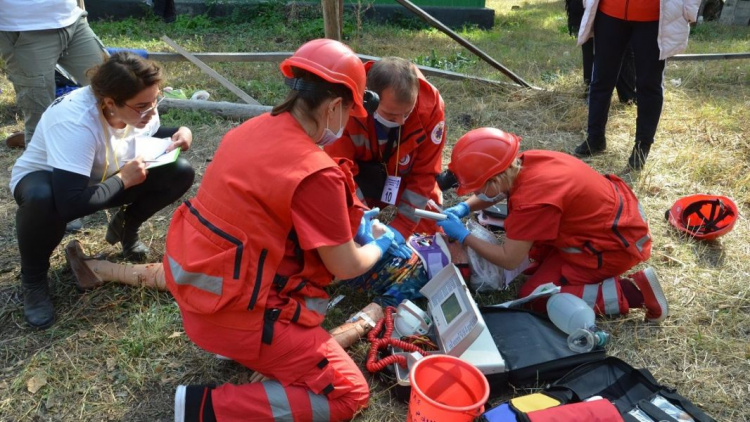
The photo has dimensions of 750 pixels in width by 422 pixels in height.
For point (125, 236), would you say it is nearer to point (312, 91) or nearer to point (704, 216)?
point (312, 91)

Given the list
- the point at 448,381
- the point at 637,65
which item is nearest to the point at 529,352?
the point at 448,381

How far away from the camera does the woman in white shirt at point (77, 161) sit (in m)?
2.72

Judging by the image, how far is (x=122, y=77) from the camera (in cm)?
271

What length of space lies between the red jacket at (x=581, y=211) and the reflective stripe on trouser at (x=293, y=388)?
118 cm

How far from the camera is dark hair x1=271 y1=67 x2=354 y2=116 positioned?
2.11 m

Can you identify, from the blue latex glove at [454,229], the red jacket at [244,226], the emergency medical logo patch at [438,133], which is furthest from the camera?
the emergency medical logo patch at [438,133]

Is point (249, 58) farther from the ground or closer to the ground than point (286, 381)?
farther from the ground

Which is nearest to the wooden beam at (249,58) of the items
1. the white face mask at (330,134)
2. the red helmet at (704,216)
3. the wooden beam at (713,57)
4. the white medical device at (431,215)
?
the wooden beam at (713,57)

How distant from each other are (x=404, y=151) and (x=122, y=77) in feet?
5.39

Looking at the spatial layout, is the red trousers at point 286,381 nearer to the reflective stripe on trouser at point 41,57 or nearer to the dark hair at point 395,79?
the dark hair at point 395,79

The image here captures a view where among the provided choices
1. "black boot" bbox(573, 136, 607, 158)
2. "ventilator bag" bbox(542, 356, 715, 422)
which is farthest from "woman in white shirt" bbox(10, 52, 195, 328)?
"black boot" bbox(573, 136, 607, 158)

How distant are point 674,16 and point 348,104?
3137 mm

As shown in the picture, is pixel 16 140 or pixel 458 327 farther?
pixel 16 140

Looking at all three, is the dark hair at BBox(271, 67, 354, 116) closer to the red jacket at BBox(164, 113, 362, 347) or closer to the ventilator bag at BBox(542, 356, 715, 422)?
the red jacket at BBox(164, 113, 362, 347)
